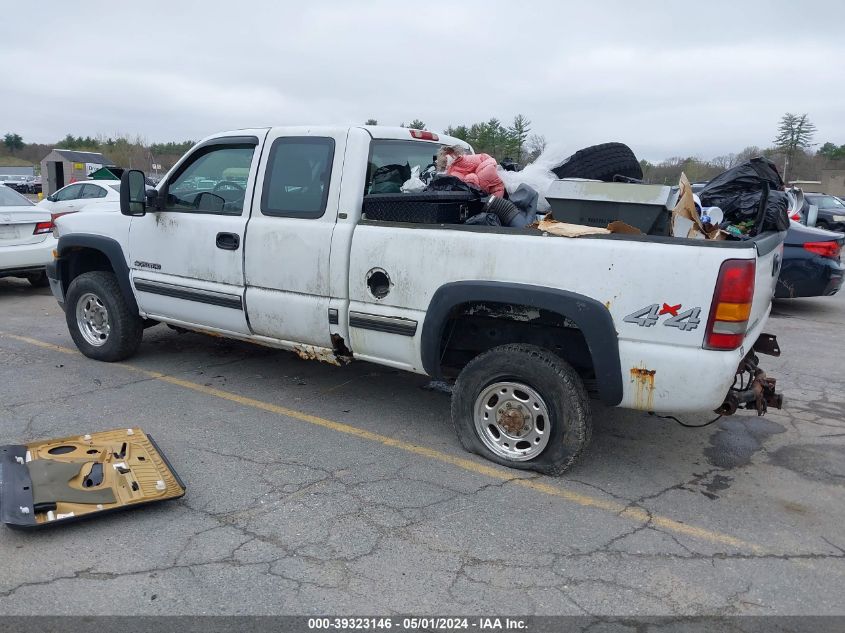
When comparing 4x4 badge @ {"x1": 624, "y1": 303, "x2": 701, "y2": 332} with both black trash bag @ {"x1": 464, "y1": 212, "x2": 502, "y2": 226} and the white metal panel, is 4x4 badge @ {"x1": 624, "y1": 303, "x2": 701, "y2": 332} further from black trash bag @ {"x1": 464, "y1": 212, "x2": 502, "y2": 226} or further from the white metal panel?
black trash bag @ {"x1": 464, "y1": 212, "x2": 502, "y2": 226}

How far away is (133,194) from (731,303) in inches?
173

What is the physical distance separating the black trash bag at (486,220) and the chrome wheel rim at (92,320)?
12.0ft

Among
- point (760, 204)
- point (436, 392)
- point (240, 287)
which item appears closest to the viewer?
point (760, 204)

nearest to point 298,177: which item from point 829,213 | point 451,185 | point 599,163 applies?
point 451,185

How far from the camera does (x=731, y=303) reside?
3.38 m

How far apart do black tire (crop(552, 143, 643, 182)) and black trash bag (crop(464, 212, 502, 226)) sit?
92 centimetres

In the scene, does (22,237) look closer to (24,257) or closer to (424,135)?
(24,257)

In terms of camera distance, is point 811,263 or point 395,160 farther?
point 811,263

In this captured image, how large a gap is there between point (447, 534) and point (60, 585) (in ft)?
5.77

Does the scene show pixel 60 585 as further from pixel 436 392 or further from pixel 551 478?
pixel 436 392

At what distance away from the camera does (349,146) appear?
4617 mm

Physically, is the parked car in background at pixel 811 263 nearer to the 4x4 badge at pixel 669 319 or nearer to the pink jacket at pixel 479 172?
the pink jacket at pixel 479 172

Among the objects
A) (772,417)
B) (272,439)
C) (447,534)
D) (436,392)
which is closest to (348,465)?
(272,439)

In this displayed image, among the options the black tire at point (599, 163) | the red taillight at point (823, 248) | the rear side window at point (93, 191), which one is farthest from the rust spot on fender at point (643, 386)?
the rear side window at point (93, 191)
